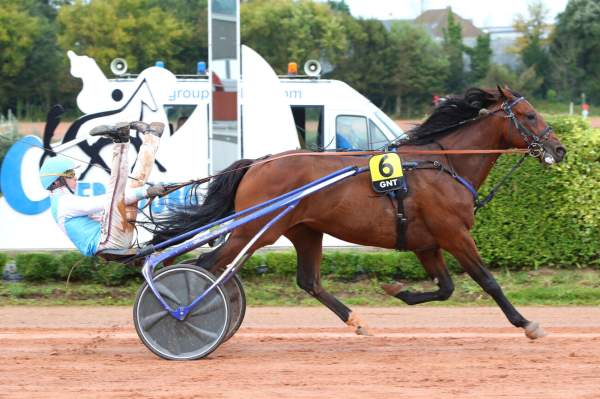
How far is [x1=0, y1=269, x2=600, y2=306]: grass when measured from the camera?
9352 mm

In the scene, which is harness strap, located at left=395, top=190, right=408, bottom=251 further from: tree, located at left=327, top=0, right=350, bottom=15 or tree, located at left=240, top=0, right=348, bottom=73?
tree, located at left=327, top=0, right=350, bottom=15

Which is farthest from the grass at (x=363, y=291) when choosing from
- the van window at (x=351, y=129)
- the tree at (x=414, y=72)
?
the tree at (x=414, y=72)

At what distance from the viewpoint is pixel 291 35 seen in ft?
98.0

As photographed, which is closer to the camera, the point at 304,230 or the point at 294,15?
the point at 304,230

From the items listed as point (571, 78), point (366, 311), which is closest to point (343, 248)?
point (366, 311)

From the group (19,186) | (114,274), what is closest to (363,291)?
(114,274)

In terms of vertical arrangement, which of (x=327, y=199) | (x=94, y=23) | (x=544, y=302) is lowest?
(x=544, y=302)

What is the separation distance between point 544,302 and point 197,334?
14.3 feet

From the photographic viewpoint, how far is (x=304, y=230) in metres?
7.02

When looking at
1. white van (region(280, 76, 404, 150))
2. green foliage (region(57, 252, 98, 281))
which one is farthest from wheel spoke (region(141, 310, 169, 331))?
white van (region(280, 76, 404, 150))

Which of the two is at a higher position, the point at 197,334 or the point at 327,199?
the point at 327,199

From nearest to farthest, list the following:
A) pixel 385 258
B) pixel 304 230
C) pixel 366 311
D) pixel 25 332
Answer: pixel 304 230
pixel 25 332
pixel 366 311
pixel 385 258

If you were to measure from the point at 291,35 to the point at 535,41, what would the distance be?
10.4 m

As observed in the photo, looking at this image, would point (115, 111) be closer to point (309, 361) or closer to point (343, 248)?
point (343, 248)
